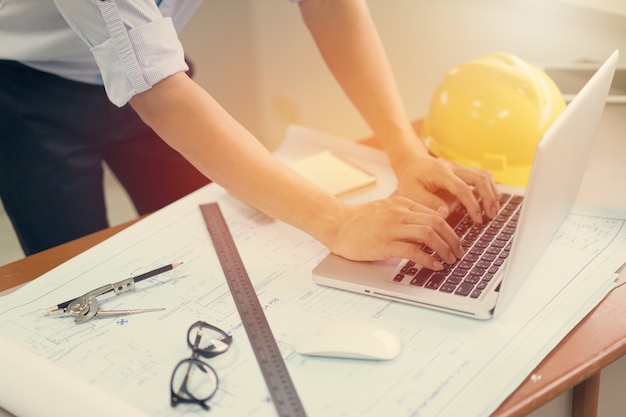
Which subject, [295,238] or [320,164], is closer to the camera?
[295,238]

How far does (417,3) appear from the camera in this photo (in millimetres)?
1938

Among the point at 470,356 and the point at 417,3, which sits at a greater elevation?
the point at 417,3

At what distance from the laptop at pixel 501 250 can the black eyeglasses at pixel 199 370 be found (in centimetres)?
18

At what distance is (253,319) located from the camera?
859 millimetres

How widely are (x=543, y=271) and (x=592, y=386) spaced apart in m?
0.18

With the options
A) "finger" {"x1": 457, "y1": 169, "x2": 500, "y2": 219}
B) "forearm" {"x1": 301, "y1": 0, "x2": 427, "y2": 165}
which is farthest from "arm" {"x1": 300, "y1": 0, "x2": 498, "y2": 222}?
"finger" {"x1": 457, "y1": 169, "x2": 500, "y2": 219}

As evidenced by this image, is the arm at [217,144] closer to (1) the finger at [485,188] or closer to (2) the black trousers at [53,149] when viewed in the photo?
(1) the finger at [485,188]

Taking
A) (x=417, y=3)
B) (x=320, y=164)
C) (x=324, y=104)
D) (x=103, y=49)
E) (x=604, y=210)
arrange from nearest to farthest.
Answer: (x=103, y=49) → (x=604, y=210) → (x=320, y=164) → (x=417, y=3) → (x=324, y=104)

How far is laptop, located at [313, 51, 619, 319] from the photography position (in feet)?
2.48

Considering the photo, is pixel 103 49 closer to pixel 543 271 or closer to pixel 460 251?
pixel 460 251

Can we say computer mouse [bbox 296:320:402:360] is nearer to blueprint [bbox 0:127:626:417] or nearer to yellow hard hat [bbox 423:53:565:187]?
blueprint [bbox 0:127:626:417]

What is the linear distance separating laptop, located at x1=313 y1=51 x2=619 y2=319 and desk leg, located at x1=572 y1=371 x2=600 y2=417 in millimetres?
135

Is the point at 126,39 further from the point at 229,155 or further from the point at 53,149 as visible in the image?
the point at 53,149

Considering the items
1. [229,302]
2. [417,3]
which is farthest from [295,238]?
[417,3]
